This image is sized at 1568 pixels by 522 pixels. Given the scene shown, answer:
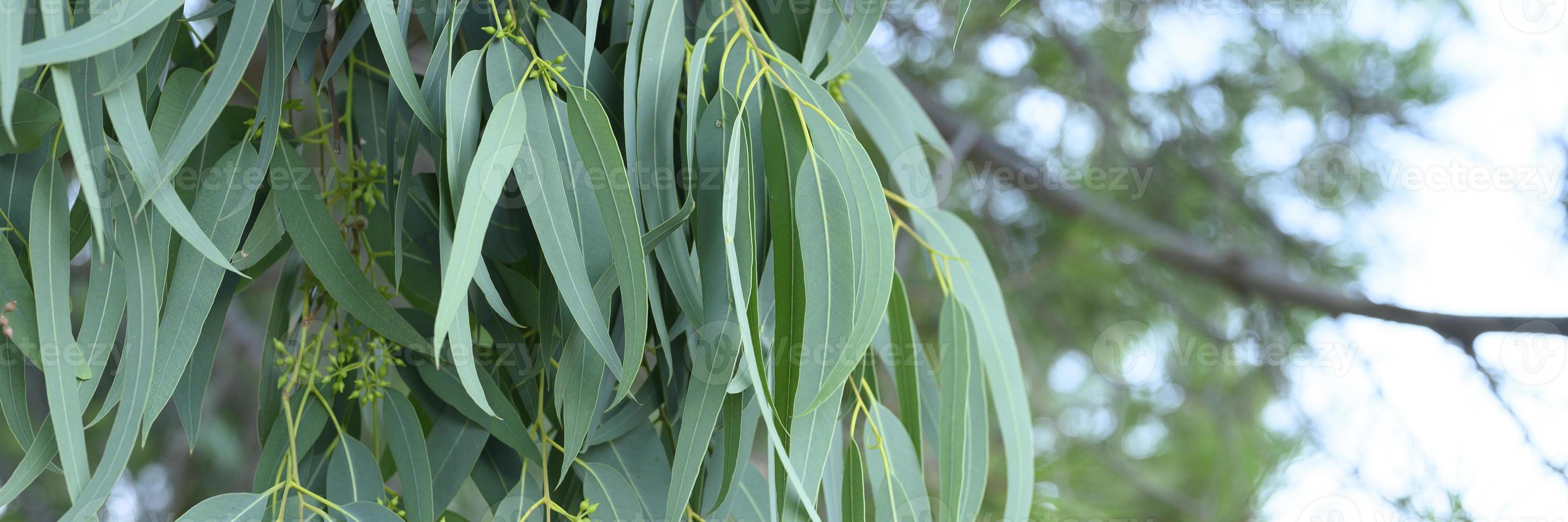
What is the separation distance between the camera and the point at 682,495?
1.33 ft

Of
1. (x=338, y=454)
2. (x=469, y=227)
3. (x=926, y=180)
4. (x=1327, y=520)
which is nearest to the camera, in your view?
(x=469, y=227)

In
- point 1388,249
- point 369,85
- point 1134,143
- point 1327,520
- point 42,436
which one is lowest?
point 1327,520

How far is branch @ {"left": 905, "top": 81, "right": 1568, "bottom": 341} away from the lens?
105 centimetres

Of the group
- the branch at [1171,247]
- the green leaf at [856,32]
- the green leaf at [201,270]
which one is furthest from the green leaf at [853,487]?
the branch at [1171,247]

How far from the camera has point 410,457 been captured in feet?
1.55

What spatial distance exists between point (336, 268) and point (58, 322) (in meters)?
0.11

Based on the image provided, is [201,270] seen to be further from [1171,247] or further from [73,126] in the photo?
[1171,247]

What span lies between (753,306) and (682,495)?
0.32 ft

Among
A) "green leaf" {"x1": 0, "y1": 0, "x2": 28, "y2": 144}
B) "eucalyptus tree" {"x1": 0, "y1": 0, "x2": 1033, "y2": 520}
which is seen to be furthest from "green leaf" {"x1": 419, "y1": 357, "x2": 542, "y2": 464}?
"green leaf" {"x1": 0, "y1": 0, "x2": 28, "y2": 144}

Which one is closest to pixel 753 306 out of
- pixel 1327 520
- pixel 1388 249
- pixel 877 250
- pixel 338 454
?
pixel 877 250

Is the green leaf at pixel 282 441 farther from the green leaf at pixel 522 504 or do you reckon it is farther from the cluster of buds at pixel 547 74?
the cluster of buds at pixel 547 74

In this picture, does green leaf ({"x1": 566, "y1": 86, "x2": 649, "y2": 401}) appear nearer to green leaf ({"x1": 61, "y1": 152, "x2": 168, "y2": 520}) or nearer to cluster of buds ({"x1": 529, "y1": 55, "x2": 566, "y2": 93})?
cluster of buds ({"x1": 529, "y1": 55, "x2": 566, "y2": 93})

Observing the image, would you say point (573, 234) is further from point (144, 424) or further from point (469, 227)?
point (144, 424)

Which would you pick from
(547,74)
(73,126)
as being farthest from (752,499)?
(73,126)
